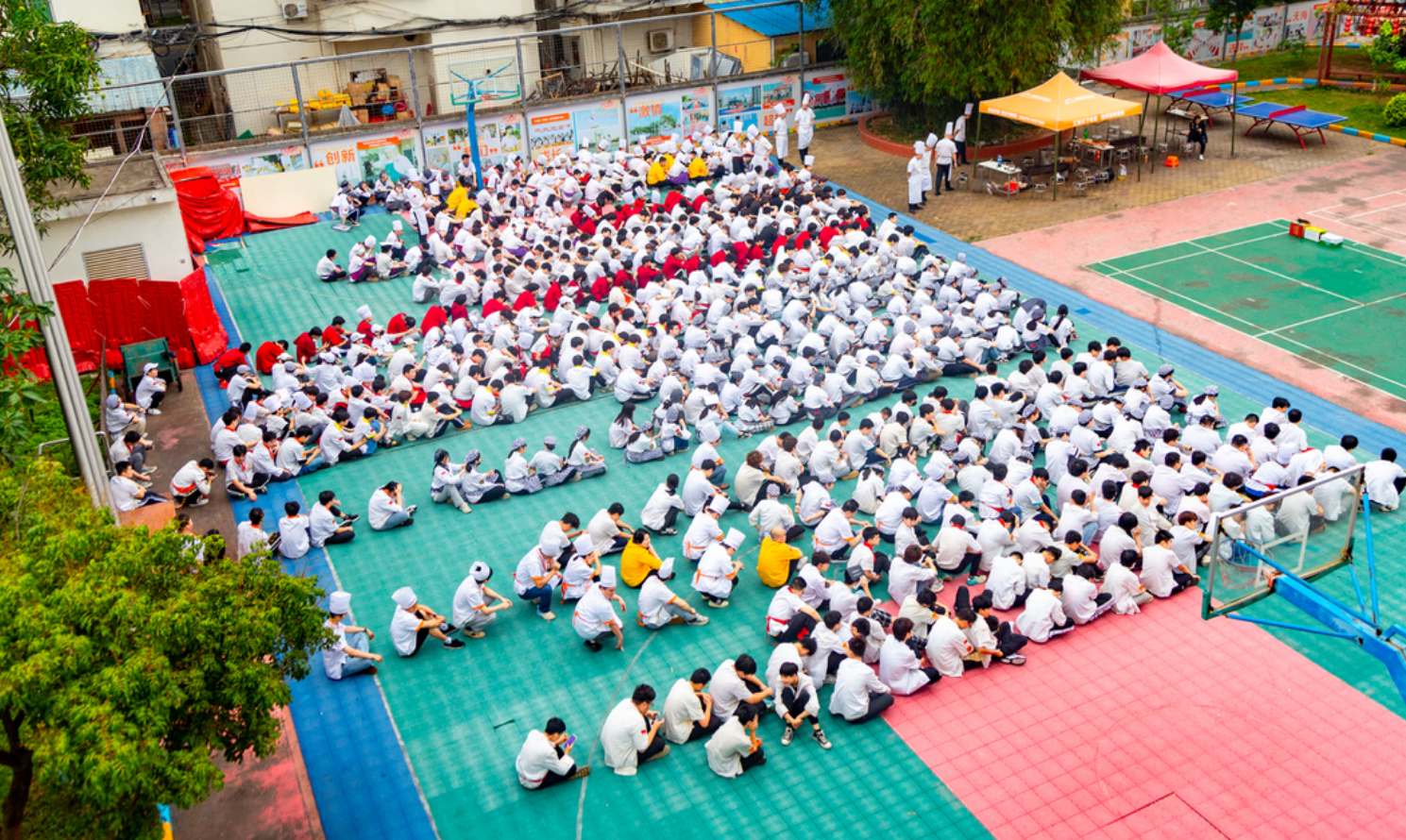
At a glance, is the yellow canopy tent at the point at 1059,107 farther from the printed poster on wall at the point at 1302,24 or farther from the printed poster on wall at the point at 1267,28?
the printed poster on wall at the point at 1302,24

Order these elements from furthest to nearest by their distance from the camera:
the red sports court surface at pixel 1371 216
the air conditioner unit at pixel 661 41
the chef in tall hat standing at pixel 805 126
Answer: the air conditioner unit at pixel 661 41 → the chef in tall hat standing at pixel 805 126 → the red sports court surface at pixel 1371 216

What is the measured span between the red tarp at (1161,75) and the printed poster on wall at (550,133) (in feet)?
41.5

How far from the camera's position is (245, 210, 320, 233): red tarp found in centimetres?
2417

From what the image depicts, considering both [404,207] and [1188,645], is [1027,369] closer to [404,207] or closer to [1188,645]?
[1188,645]

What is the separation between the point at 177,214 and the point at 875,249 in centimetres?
1229

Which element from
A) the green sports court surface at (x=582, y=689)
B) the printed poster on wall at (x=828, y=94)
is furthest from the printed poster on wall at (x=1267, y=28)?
the green sports court surface at (x=582, y=689)

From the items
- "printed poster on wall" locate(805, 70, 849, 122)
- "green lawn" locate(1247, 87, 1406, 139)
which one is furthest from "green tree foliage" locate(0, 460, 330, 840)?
"green lawn" locate(1247, 87, 1406, 139)

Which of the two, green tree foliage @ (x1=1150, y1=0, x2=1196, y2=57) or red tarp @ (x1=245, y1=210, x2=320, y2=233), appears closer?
red tarp @ (x1=245, y1=210, x2=320, y2=233)

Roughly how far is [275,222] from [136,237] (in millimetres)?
5240

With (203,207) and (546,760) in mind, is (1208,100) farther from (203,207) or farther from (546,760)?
(546,760)

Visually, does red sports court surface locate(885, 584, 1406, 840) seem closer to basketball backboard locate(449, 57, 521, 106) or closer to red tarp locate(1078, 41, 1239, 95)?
red tarp locate(1078, 41, 1239, 95)

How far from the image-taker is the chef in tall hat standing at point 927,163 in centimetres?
2389

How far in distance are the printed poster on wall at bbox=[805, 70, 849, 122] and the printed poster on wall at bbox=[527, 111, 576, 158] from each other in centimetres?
657

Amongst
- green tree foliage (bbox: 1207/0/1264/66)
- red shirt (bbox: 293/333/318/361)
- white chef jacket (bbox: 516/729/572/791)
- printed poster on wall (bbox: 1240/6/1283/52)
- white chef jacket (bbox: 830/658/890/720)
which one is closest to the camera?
white chef jacket (bbox: 516/729/572/791)
